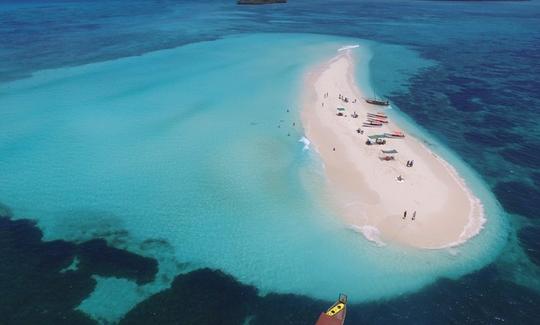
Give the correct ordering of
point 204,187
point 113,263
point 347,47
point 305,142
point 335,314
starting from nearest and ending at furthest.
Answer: point 335,314 < point 113,263 < point 204,187 < point 305,142 < point 347,47

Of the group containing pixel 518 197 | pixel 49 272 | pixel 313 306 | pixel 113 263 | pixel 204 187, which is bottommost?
pixel 313 306

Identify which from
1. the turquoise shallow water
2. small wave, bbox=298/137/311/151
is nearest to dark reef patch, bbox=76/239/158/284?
the turquoise shallow water

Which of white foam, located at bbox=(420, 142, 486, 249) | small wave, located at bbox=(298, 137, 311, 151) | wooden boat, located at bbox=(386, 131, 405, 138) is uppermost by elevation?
wooden boat, located at bbox=(386, 131, 405, 138)

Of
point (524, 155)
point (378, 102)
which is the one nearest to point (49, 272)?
point (378, 102)

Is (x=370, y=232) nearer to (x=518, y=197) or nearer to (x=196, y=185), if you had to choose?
(x=518, y=197)

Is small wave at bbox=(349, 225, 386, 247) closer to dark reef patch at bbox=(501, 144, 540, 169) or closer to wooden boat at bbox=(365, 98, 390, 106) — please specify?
dark reef patch at bbox=(501, 144, 540, 169)

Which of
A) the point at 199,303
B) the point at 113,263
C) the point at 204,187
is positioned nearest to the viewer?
the point at 199,303

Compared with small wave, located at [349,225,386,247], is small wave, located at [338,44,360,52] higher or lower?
higher
